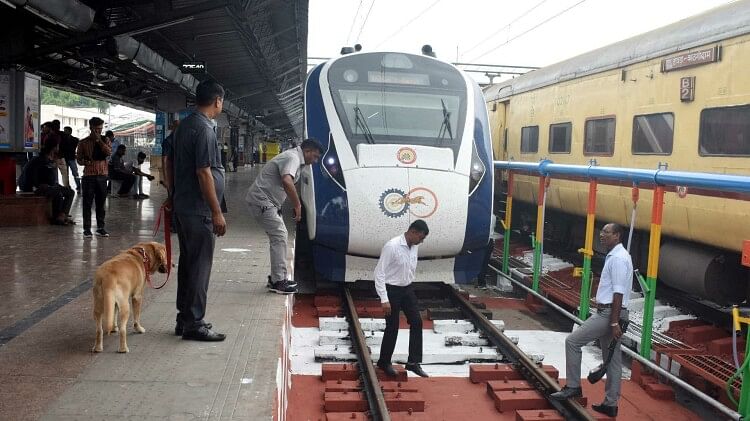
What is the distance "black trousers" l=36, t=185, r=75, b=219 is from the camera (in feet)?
33.2

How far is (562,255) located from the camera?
11.8 meters

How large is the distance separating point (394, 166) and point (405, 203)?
44 centimetres

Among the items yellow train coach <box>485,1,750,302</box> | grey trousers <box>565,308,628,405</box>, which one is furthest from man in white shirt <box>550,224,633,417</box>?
yellow train coach <box>485,1,750,302</box>

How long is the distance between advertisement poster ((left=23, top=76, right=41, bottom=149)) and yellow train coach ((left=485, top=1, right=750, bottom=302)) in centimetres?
779

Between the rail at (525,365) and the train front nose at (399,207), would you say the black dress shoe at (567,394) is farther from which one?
the train front nose at (399,207)

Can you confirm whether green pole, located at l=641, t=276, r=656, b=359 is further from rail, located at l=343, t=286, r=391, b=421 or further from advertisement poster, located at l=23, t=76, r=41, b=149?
advertisement poster, located at l=23, t=76, r=41, b=149

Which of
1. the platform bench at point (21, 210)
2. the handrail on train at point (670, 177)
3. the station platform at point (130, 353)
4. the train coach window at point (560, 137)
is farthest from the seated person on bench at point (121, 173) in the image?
the handrail on train at point (670, 177)

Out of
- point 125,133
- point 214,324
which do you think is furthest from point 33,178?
point 125,133

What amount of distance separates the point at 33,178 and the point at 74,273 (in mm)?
4625

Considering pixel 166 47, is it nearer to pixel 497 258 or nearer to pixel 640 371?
pixel 497 258

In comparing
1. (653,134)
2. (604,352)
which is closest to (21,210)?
(604,352)

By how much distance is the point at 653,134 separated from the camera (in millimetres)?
8336

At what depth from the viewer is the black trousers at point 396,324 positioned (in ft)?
19.8

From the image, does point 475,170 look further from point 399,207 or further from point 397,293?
point 397,293
